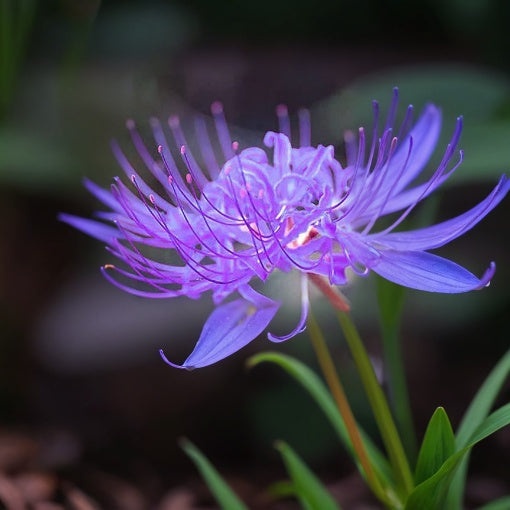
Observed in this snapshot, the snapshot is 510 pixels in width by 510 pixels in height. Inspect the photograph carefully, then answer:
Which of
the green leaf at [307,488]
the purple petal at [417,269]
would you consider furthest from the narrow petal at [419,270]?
the green leaf at [307,488]

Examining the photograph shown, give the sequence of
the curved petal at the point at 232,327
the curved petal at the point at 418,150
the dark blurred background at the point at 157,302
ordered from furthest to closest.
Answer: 1. the dark blurred background at the point at 157,302
2. the curved petal at the point at 418,150
3. the curved petal at the point at 232,327

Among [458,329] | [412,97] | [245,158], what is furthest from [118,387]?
[245,158]

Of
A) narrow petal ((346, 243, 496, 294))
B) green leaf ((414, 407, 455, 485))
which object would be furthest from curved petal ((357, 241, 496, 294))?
green leaf ((414, 407, 455, 485))

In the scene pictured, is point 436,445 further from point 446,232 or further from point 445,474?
point 446,232

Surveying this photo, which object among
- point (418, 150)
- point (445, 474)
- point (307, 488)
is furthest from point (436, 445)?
point (418, 150)

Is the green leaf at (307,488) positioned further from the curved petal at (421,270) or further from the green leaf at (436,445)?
the curved petal at (421,270)

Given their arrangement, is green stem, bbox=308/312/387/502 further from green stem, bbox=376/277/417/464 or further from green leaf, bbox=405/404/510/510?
green stem, bbox=376/277/417/464
